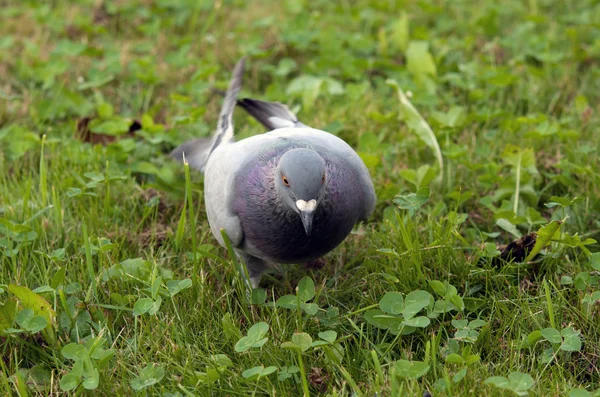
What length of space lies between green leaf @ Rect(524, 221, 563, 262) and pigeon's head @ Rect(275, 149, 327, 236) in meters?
0.99

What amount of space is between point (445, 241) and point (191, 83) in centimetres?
246

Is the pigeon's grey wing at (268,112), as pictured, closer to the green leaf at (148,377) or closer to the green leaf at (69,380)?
the green leaf at (148,377)

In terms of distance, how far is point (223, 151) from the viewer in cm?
353

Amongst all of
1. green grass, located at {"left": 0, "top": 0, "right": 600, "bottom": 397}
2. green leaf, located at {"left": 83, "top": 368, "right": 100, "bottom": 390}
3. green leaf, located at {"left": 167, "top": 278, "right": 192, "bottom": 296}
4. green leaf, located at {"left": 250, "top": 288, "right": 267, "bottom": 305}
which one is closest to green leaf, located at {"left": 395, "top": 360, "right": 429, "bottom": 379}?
green grass, located at {"left": 0, "top": 0, "right": 600, "bottom": 397}

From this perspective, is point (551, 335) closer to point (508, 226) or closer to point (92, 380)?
point (508, 226)

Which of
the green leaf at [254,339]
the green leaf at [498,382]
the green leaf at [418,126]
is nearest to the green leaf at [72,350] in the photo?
the green leaf at [254,339]

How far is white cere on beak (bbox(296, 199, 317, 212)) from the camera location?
2.79m

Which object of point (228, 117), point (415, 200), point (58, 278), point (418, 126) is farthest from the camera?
point (418, 126)

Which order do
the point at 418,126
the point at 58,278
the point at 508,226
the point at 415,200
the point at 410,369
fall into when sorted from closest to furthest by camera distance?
the point at 410,369, the point at 58,278, the point at 415,200, the point at 508,226, the point at 418,126

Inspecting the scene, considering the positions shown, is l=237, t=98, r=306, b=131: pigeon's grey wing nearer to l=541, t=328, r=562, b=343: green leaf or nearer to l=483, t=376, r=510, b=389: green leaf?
l=541, t=328, r=562, b=343: green leaf

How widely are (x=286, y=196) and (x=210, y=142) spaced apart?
1.47m

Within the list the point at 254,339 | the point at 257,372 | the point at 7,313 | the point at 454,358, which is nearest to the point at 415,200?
the point at 454,358

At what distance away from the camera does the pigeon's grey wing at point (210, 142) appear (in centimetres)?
397

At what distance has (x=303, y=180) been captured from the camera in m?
2.80
